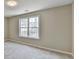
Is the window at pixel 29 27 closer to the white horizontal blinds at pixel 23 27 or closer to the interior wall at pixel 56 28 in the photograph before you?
the white horizontal blinds at pixel 23 27

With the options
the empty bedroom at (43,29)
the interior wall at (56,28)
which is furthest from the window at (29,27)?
the interior wall at (56,28)

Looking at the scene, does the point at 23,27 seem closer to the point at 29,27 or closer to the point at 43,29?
the point at 29,27

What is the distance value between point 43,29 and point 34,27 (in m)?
0.92

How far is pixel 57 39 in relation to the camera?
4613mm

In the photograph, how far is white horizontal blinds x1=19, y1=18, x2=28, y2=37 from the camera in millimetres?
6846

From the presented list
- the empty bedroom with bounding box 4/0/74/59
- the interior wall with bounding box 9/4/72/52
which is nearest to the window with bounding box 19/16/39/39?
the empty bedroom with bounding box 4/0/74/59

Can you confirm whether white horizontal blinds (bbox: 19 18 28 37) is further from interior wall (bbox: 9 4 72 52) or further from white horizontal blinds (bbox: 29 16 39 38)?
interior wall (bbox: 9 4 72 52)

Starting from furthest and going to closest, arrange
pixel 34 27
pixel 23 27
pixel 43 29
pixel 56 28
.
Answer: pixel 23 27 → pixel 34 27 → pixel 43 29 → pixel 56 28

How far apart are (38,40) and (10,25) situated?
402cm

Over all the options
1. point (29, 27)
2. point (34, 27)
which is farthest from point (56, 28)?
point (29, 27)

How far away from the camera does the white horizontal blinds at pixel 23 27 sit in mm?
6846

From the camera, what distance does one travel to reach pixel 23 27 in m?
7.14
